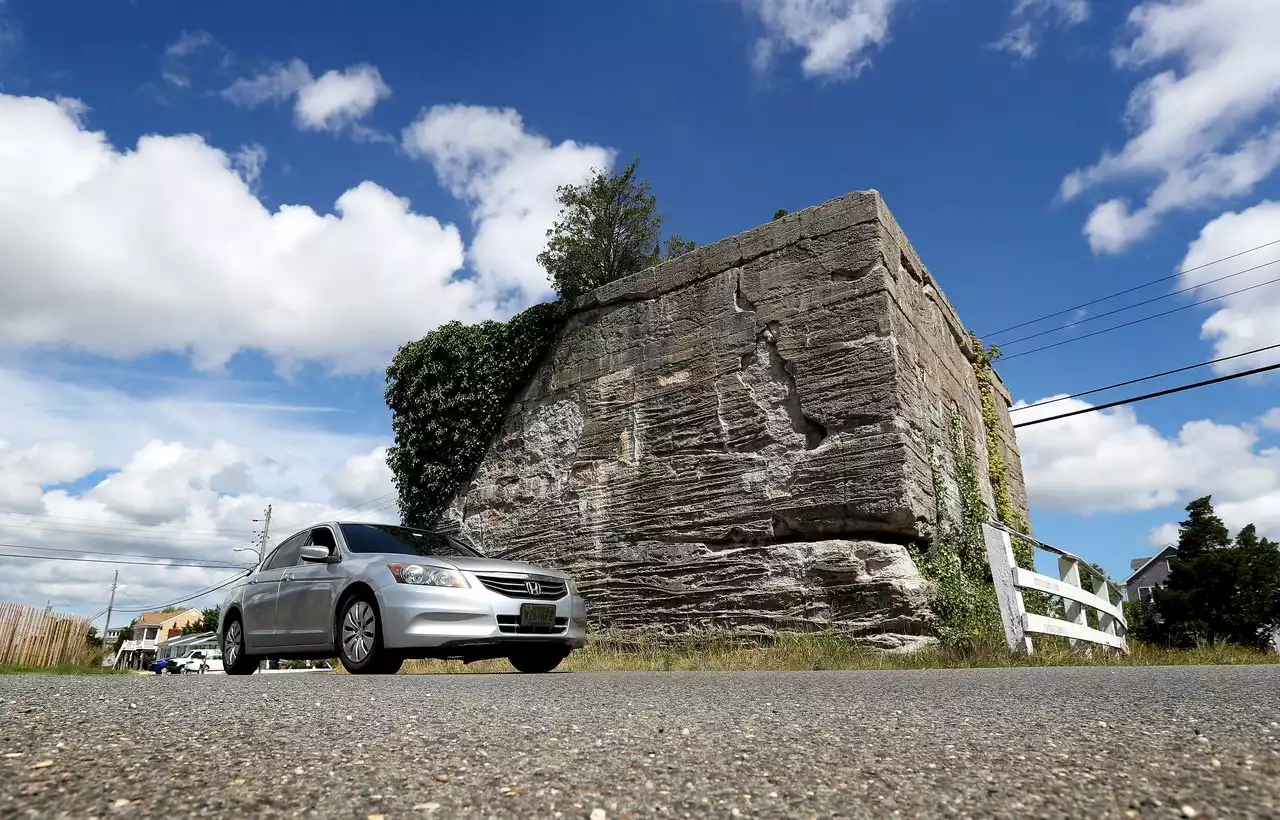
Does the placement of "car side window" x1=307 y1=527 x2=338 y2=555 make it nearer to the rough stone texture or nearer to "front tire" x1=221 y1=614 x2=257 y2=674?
"front tire" x1=221 y1=614 x2=257 y2=674

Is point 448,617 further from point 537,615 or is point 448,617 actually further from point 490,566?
point 537,615

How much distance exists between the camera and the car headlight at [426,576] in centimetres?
670

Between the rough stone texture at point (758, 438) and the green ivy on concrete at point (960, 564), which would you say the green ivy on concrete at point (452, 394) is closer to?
the rough stone texture at point (758, 438)

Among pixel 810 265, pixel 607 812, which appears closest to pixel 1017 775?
pixel 607 812

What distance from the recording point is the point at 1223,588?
27891mm

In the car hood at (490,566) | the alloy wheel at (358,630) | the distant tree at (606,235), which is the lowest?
the alloy wheel at (358,630)

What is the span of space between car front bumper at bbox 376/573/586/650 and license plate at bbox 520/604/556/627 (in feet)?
0.17

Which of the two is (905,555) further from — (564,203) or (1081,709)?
(564,203)

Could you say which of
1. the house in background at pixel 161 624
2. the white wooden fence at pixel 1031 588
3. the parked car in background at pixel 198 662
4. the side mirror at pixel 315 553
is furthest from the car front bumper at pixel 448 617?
the house in background at pixel 161 624

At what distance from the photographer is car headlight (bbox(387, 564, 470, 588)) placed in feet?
22.0

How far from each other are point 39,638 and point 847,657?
553 inches

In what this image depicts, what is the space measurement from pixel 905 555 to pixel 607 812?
7026 millimetres

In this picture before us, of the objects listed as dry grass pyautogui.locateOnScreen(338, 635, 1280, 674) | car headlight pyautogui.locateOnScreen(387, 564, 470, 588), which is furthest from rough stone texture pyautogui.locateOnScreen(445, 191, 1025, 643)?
car headlight pyautogui.locateOnScreen(387, 564, 470, 588)

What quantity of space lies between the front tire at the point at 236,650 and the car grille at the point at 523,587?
3388 millimetres
